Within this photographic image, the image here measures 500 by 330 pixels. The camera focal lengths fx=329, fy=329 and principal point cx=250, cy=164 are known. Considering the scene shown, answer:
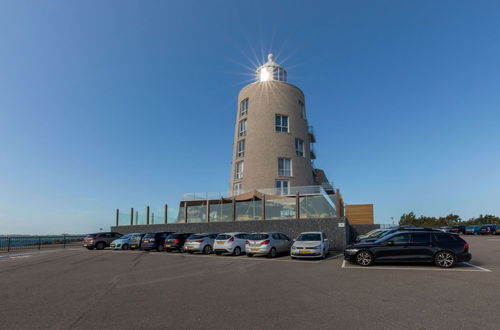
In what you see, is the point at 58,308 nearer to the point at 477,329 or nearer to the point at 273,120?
the point at 477,329

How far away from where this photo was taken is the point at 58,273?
12523 mm

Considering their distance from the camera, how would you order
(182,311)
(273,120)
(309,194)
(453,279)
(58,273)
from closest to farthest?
(182,311) → (453,279) → (58,273) → (309,194) → (273,120)

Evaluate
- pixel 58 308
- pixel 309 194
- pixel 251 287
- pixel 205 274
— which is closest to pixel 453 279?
pixel 251 287

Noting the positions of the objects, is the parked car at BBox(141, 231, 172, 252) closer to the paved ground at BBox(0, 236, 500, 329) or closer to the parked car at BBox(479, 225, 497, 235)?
the paved ground at BBox(0, 236, 500, 329)

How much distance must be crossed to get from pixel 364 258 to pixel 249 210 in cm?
1482

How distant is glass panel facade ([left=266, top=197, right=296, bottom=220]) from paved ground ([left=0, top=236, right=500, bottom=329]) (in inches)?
518

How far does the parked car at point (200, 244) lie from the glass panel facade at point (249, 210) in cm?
627

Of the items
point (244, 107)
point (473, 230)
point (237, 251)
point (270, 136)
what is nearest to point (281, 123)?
point (270, 136)

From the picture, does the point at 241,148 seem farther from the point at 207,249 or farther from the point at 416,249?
the point at 416,249

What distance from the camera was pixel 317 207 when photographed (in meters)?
24.1

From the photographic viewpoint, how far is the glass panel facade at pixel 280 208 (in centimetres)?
2528

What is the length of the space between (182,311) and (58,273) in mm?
8523

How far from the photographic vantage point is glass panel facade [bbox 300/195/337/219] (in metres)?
23.4

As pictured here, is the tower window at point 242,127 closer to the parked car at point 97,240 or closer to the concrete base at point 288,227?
the concrete base at point 288,227
